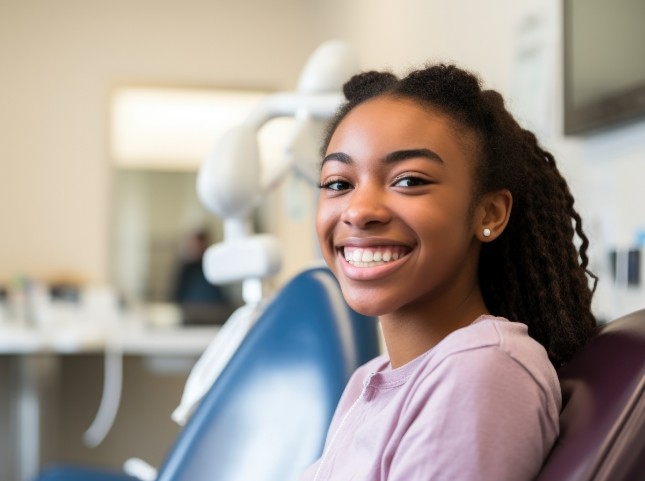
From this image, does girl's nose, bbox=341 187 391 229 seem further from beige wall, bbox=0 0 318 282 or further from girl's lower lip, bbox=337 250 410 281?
beige wall, bbox=0 0 318 282

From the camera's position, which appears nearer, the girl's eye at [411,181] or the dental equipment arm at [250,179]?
the girl's eye at [411,181]

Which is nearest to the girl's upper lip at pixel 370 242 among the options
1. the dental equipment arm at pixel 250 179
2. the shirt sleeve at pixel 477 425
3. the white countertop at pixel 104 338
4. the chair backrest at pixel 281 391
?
the shirt sleeve at pixel 477 425

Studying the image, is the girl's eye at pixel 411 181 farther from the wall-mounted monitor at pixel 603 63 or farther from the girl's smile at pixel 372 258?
the wall-mounted monitor at pixel 603 63

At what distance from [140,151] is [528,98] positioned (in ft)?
9.11

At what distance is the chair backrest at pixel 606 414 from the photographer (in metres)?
0.63

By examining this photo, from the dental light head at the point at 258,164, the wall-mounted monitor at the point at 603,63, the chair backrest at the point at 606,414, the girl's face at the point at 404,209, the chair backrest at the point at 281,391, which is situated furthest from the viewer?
the wall-mounted monitor at the point at 603,63

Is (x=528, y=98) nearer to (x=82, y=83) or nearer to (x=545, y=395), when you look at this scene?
(x=545, y=395)

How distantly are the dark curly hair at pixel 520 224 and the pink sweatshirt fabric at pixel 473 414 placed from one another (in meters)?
0.10

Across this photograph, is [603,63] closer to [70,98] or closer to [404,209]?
[404,209]

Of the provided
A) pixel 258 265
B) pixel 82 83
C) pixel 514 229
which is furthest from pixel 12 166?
pixel 514 229

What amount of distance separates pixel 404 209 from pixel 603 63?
124 cm

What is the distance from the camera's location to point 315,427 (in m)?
1.24

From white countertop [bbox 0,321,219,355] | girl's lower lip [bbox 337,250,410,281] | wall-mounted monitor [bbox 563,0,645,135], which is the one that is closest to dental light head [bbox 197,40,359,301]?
wall-mounted monitor [bbox 563,0,645,135]

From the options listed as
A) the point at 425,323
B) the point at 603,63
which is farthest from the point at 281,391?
the point at 603,63
